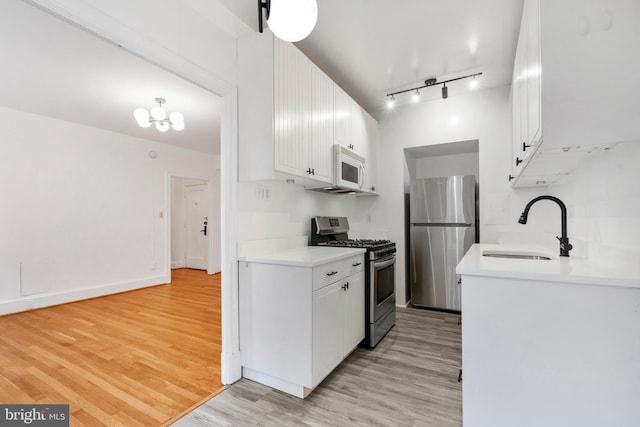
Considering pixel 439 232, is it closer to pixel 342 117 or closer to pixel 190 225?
pixel 342 117

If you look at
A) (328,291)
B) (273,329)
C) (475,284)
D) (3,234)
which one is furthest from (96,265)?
(475,284)

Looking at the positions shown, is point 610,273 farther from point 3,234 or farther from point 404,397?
point 3,234

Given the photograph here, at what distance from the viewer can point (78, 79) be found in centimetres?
295

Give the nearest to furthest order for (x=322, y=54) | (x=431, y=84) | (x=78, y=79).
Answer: (x=322, y=54)
(x=78, y=79)
(x=431, y=84)

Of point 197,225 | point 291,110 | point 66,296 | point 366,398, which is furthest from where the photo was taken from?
point 197,225

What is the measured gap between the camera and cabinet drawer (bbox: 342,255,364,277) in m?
2.31

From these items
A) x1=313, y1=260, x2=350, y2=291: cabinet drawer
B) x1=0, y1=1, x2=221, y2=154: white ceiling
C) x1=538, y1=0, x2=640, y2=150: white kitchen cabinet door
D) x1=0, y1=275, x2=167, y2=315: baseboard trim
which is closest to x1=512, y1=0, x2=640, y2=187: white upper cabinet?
x1=538, y1=0, x2=640, y2=150: white kitchen cabinet door

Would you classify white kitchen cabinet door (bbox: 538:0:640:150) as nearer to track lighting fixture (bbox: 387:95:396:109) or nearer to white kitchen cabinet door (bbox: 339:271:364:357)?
white kitchen cabinet door (bbox: 339:271:364:357)

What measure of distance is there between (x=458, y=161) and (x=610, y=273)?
3311 mm

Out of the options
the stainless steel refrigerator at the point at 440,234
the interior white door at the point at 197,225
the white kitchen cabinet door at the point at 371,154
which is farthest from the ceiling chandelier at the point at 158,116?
the interior white door at the point at 197,225

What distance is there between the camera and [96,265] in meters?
4.49

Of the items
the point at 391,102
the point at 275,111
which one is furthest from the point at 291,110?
the point at 391,102

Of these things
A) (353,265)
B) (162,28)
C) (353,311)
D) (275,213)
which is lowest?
(353,311)

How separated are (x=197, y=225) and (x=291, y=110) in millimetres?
5689
